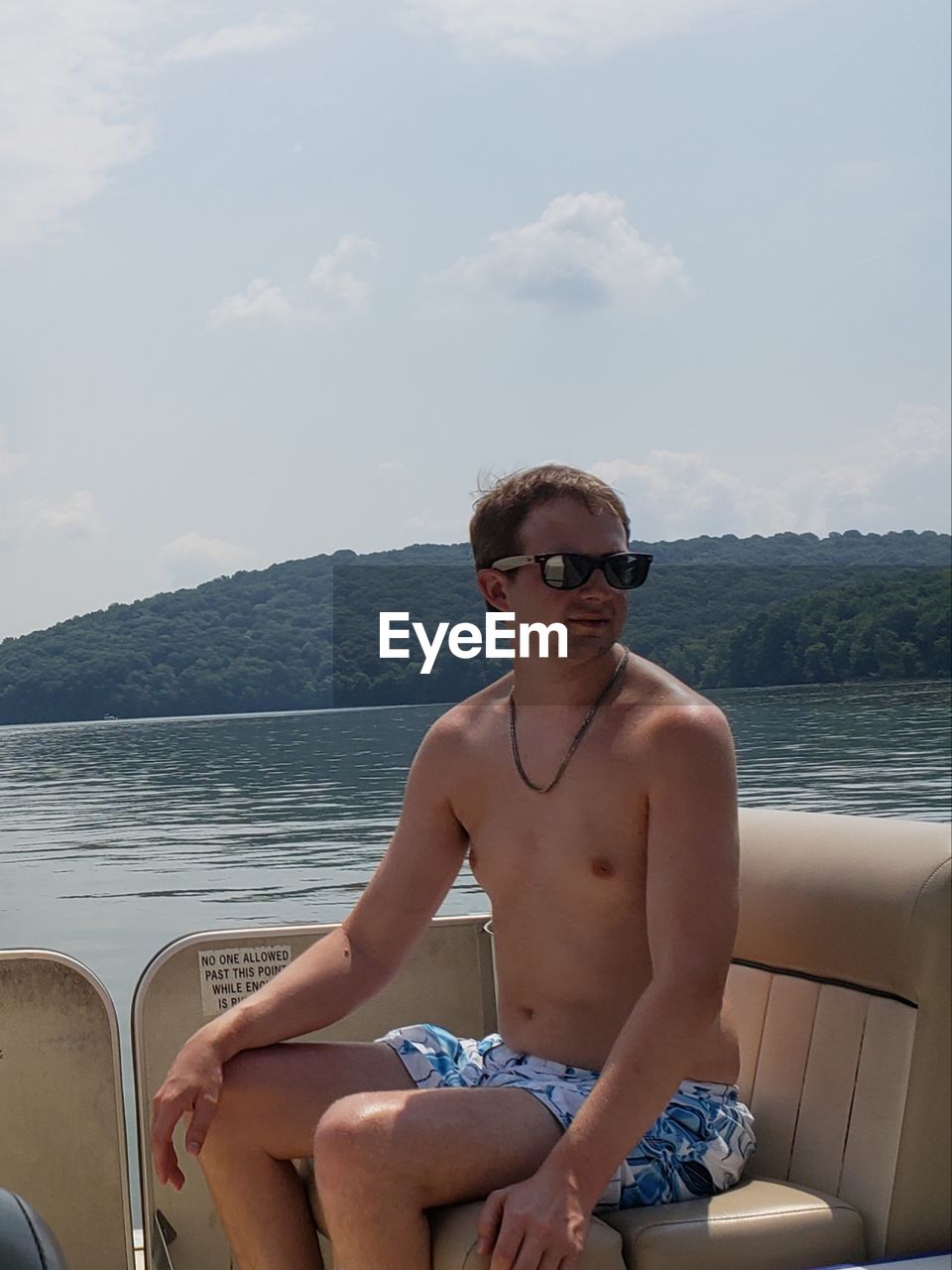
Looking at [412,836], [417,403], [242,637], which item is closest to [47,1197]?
[412,836]

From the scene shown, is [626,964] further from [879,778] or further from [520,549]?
[879,778]

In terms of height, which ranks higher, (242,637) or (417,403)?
(417,403)

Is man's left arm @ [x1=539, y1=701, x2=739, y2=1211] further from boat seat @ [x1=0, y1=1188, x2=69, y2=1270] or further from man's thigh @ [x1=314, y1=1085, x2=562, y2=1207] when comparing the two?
boat seat @ [x1=0, y1=1188, x2=69, y2=1270]

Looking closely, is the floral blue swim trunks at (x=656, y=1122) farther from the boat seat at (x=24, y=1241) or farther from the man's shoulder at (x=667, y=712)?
the boat seat at (x=24, y=1241)

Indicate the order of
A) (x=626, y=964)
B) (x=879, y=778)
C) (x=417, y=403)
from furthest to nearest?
(x=417, y=403) < (x=879, y=778) < (x=626, y=964)

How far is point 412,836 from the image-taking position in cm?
221

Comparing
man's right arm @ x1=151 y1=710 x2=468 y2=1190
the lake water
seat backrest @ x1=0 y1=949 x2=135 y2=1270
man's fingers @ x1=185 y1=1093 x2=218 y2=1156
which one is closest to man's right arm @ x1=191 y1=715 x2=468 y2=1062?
man's right arm @ x1=151 y1=710 x2=468 y2=1190

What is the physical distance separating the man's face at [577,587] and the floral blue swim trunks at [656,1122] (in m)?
0.57

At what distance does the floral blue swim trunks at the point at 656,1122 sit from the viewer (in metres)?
1.88

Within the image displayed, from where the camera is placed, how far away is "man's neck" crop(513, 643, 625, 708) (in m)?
2.10

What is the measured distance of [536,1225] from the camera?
1.63 meters

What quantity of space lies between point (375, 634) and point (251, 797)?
16101 mm

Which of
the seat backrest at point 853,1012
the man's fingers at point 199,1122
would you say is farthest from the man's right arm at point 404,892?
the seat backrest at point 853,1012

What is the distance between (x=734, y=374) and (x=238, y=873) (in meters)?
28.5
